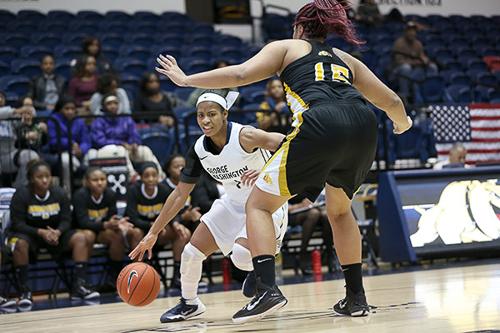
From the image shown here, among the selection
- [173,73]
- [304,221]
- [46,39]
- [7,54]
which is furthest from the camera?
[46,39]

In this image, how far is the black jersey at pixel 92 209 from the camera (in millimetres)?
9414

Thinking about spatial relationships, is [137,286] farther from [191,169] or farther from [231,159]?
[231,159]

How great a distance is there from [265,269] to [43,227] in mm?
5207

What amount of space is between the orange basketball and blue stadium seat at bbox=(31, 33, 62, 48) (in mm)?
9641

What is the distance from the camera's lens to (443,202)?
10.3 m

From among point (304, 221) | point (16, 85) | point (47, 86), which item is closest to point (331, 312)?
point (304, 221)

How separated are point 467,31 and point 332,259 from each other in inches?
436

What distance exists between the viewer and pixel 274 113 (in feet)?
35.8

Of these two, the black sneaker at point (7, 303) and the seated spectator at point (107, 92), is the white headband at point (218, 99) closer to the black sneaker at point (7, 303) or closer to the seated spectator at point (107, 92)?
the black sneaker at point (7, 303)

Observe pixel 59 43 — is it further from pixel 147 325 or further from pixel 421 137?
pixel 147 325

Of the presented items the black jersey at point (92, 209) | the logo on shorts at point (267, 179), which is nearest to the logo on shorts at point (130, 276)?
the logo on shorts at point (267, 179)

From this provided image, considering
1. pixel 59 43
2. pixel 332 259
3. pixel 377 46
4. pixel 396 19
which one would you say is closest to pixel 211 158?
pixel 332 259

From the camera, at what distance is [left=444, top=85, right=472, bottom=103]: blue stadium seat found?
15133 mm

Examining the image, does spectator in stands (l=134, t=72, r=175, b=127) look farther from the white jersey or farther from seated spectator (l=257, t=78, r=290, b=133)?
the white jersey
